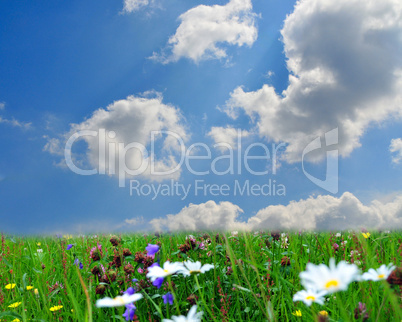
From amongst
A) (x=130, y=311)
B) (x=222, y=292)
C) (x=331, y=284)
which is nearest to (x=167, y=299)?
(x=130, y=311)

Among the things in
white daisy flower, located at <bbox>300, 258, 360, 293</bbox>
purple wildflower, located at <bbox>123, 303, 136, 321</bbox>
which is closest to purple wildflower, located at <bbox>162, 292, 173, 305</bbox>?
purple wildflower, located at <bbox>123, 303, 136, 321</bbox>

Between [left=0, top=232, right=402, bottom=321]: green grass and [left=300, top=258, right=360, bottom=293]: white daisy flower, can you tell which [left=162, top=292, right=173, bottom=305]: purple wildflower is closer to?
[left=0, top=232, right=402, bottom=321]: green grass

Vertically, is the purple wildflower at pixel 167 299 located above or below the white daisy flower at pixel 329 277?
below

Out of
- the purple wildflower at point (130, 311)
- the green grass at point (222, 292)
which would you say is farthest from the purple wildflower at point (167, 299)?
the purple wildflower at point (130, 311)

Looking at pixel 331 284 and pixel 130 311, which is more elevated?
pixel 331 284

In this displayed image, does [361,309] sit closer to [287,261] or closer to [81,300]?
[287,261]

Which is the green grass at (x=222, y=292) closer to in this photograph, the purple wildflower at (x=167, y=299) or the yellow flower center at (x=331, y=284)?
the purple wildflower at (x=167, y=299)

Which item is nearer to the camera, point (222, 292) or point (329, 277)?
point (329, 277)

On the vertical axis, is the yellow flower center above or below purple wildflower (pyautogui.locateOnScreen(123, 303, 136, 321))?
above

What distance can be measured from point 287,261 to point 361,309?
1276 millimetres

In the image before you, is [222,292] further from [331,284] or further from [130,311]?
[331,284]

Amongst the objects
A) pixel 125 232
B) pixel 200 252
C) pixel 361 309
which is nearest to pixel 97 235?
pixel 125 232

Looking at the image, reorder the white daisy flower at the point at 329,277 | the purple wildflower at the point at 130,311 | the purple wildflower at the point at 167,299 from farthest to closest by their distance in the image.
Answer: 1. the purple wildflower at the point at 167,299
2. the purple wildflower at the point at 130,311
3. the white daisy flower at the point at 329,277

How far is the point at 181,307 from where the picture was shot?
3016 millimetres
